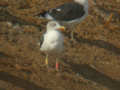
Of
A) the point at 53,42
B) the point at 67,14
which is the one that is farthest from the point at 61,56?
the point at 67,14

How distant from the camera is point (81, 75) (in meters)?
5.47

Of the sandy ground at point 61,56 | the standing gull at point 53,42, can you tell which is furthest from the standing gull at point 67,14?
the standing gull at point 53,42

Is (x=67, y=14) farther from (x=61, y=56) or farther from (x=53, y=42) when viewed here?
(x=53, y=42)

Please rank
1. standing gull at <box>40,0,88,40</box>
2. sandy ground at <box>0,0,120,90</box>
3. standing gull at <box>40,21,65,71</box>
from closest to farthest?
sandy ground at <box>0,0,120,90</box> → standing gull at <box>40,21,65,71</box> → standing gull at <box>40,0,88,40</box>

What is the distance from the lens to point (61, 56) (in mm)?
6047

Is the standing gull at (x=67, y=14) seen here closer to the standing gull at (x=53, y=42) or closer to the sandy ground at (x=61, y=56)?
the sandy ground at (x=61, y=56)

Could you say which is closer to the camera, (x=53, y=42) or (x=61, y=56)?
(x=53, y=42)

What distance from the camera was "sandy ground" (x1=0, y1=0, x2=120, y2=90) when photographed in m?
5.02

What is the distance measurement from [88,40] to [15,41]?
2371mm

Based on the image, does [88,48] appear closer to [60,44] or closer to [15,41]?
[60,44]

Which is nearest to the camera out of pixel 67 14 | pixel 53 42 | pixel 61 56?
pixel 53 42

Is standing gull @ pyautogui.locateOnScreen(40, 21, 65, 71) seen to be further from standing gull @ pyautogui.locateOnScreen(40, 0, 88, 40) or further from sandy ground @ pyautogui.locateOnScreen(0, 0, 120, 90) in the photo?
standing gull @ pyautogui.locateOnScreen(40, 0, 88, 40)

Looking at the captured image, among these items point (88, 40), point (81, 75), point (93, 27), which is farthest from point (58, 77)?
point (93, 27)

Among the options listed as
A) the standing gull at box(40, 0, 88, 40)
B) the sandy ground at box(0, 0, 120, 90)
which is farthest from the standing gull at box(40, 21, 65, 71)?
the standing gull at box(40, 0, 88, 40)
